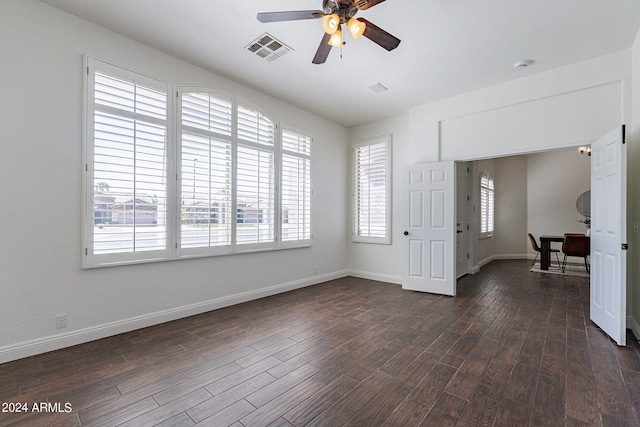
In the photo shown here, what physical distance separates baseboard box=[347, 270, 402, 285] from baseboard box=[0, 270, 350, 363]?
6.25 ft

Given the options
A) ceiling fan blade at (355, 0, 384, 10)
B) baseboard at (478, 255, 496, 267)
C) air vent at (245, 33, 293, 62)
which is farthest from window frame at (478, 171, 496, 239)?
ceiling fan blade at (355, 0, 384, 10)

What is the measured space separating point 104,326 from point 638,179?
5.92m

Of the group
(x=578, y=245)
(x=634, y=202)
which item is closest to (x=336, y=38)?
(x=634, y=202)

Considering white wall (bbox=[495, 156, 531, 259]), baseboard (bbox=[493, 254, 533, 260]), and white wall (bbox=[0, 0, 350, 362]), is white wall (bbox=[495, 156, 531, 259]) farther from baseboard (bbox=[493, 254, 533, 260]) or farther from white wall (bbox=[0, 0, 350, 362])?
white wall (bbox=[0, 0, 350, 362])

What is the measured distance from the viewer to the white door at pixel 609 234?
108 inches

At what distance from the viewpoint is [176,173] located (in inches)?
133

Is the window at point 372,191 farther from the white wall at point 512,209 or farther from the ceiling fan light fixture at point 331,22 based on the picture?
the white wall at point 512,209

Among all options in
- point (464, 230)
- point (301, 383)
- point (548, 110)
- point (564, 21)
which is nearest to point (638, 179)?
point (548, 110)

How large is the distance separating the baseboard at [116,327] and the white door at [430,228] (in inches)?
93.4

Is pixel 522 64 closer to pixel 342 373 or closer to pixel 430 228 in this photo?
pixel 430 228

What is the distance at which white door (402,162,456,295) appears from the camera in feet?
14.6

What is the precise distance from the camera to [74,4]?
2.60m

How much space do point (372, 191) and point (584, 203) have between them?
6.33 metres

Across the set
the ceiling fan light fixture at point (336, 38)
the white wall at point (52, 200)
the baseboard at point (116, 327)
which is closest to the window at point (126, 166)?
the white wall at point (52, 200)
